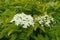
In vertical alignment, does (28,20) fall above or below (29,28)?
above

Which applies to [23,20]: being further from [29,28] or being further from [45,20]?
[45,20]

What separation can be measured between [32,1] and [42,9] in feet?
1.11

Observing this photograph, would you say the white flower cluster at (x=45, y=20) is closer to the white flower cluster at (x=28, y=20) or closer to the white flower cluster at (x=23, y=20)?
the white flower cluster at (x=28, y=20)

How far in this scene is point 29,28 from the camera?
3.27 meters

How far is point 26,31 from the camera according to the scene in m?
3.24

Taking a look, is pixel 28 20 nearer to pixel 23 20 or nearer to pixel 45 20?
pixel 23 20

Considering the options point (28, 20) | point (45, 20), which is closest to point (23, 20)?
point (28, 20)

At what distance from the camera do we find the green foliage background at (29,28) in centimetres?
325

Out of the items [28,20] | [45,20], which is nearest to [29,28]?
[28,20]

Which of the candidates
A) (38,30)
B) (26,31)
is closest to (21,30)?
(26,31)

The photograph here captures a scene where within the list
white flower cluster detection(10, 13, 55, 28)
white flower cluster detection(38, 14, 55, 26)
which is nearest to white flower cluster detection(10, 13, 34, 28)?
white flower cluster detection(10, 13, 55, 28)

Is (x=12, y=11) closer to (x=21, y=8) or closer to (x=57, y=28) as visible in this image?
(x=21, y=8)

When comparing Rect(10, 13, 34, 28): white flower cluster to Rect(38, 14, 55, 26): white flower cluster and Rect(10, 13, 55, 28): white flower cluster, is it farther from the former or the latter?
Rect(38, 14, 55, 26): white flower cluster

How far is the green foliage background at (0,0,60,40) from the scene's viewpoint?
3246 mm
